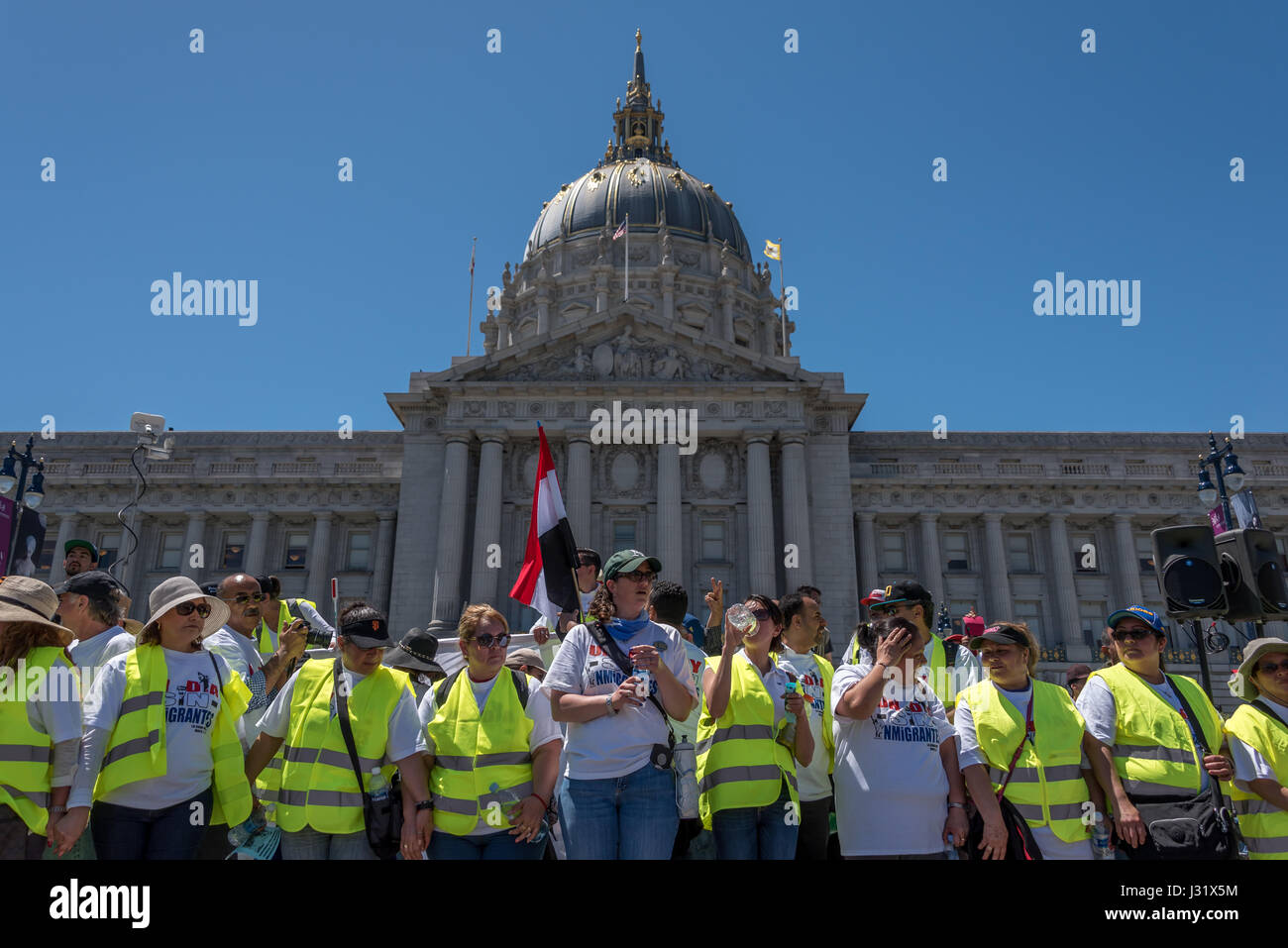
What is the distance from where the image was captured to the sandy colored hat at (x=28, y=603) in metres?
5.32

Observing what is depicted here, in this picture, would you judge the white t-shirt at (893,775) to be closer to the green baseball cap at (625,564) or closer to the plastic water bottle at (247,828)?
the green baseball cap at (625,564)

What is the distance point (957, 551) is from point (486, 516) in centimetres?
2075

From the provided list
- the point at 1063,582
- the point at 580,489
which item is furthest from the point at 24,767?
the point at 1063,582

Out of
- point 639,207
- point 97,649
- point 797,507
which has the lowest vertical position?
point 97,649

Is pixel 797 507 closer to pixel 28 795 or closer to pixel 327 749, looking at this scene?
pixel 327 749

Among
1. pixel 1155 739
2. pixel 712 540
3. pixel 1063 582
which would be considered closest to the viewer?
pixel 1155 739

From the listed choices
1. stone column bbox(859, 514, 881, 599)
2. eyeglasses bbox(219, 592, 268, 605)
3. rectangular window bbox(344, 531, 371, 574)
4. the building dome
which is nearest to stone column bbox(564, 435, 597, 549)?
rectangular window bbox(344, 531, 371, 574)

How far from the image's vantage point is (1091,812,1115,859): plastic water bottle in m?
6.04

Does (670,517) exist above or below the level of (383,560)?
above

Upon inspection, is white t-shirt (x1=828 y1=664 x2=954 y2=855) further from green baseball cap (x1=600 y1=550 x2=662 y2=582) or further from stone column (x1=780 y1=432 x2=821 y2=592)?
stone column (x1=780 y1=432 x2=821 y2=592)

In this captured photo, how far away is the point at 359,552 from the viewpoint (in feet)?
132

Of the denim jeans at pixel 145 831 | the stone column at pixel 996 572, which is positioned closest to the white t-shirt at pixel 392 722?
the denim jeans at pixel 145 831
